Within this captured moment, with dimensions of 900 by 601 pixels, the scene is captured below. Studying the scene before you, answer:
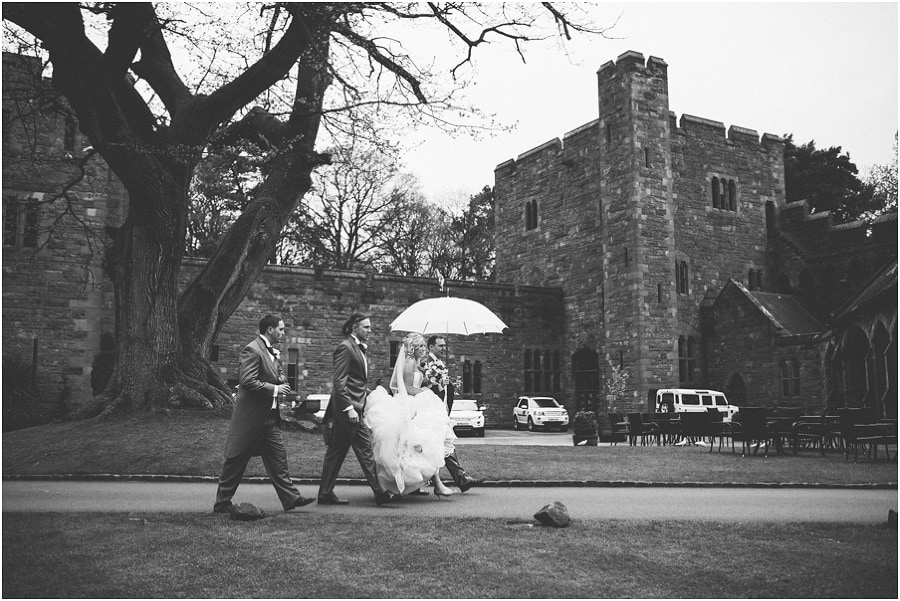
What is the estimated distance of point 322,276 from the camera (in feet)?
96.3

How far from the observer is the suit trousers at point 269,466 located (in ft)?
24.2

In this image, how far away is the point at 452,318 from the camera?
37.5 ft

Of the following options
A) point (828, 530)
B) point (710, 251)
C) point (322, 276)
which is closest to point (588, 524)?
point (828, 530)

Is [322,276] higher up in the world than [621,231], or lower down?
lower down

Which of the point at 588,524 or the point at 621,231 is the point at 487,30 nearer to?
the point at 588,524

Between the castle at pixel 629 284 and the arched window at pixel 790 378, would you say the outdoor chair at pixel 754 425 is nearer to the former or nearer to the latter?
the castle at pixel 629 284

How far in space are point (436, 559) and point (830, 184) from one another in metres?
41.5

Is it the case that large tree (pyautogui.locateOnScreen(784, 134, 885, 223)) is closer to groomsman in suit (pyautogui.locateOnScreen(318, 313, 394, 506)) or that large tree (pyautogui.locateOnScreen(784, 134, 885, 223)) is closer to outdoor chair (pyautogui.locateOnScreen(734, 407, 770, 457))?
outdoor chair (pyautogui.locateOnScreen(734, 407, 770, 457))

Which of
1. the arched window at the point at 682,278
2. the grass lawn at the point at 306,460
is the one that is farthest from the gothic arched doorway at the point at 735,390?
the grass lawn at the point at 306,460

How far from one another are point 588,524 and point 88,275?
1960cm

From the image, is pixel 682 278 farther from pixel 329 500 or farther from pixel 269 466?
pixel 269 466

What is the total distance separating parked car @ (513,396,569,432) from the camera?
97.8 feet

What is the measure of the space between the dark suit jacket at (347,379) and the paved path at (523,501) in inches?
38.4

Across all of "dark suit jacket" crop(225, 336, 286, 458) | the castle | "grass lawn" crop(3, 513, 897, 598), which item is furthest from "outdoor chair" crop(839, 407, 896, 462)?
the castle
